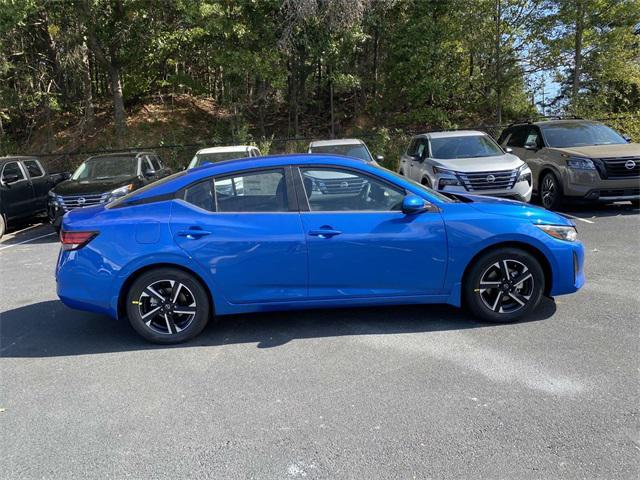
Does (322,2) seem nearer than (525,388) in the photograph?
No

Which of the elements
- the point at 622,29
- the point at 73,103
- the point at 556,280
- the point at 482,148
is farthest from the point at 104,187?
the point at 622,29

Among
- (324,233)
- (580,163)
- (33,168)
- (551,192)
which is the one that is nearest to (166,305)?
(324,233)

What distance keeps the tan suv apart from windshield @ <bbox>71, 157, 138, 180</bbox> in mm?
8710

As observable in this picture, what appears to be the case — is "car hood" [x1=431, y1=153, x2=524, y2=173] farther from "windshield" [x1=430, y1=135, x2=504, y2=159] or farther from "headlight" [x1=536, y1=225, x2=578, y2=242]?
"headlight" [x1=536, y1=225, x2=578, y2=242]

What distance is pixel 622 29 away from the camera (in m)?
16.6

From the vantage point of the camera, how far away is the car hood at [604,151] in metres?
9.76

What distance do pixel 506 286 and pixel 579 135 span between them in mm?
7839

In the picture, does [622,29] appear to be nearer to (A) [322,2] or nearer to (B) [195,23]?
(A) [322,2]

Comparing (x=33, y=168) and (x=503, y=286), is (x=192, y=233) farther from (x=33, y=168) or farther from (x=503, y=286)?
(x=33, y=168)

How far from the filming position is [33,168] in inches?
499

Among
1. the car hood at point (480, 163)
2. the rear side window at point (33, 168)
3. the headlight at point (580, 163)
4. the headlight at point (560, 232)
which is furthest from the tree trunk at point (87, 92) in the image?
the headlight at point (560, 232)

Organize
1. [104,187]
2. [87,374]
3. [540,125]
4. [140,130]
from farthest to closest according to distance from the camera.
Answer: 1. [140,130]
2. [540,125]
3. [104,187]
4. [87,374]

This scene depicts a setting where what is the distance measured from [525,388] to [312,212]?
7.30ft

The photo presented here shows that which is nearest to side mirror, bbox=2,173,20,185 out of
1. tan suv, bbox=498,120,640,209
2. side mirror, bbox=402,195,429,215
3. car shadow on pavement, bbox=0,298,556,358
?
car shadow on pavement, bbox=0,298,556,358
